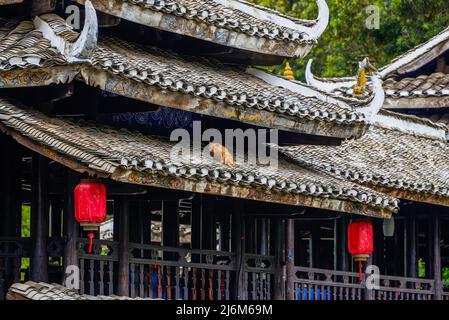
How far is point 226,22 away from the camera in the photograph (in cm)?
1869

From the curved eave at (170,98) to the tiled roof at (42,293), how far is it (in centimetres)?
218

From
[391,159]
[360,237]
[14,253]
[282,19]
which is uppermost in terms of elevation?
[282,19]

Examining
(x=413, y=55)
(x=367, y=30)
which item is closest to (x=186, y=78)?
(x=413, y=55)

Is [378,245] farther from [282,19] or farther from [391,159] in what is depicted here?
[282,19]

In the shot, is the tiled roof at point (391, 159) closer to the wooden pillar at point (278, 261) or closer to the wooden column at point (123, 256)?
the wooden pillar at point (278, 261)

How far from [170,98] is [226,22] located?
2.41 metres

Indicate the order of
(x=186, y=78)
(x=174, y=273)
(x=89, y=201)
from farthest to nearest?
Result: (x=186, y=78) → (x=174, y=273) → (x=89, y=201)

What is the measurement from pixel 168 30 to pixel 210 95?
1.51m

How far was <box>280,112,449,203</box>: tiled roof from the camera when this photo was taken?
64.2ft

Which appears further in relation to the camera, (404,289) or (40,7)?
(404,289)

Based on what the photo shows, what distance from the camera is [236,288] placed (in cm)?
1770

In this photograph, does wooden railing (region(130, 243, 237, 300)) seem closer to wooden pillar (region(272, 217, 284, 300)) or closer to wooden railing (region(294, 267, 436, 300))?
wooden pillar (region(272, 217, 284, 300))
